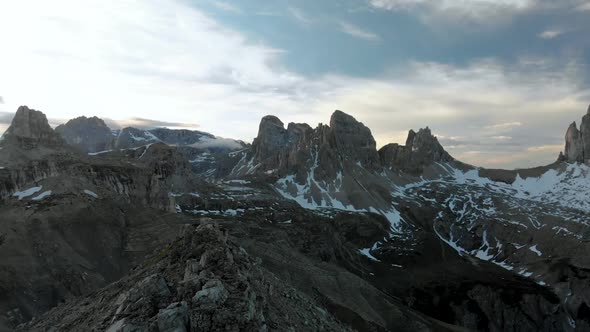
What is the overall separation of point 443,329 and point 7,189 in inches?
4599

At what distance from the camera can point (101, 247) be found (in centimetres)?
11169

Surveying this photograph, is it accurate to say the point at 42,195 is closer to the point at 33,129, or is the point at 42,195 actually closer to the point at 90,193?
the point at 90,193

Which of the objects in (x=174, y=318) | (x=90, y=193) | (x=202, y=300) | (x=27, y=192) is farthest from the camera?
(x=90, y=193)

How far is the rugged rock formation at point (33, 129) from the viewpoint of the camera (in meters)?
155

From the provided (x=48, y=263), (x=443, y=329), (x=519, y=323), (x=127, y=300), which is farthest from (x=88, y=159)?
(x=519, y=323)

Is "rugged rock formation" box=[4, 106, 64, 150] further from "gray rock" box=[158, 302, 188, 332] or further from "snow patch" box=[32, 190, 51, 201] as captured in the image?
"gray rock" box=[158, 302, 188, 332]

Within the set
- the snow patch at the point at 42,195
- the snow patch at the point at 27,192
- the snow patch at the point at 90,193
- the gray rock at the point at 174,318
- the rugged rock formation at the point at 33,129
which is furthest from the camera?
the rugged rock formation at the point at 33,129

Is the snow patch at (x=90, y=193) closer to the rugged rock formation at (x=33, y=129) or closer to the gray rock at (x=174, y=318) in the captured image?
the rugged rock formation at (x=33, y=129)

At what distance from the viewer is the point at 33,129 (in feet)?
524

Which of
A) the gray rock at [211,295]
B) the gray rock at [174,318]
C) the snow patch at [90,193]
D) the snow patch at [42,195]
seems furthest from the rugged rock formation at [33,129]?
the gray rock at [174,318]

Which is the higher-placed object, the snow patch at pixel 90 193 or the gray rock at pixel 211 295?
the gray rock at pixel 211 295

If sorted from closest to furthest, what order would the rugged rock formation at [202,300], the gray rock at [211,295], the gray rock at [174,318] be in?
the gray rock at [174,318], the rugged rock formation at [202,300], the gray rock at [211,295]

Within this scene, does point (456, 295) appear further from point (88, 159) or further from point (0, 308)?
point (0, 308)

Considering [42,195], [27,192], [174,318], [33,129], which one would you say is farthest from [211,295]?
[33,129]
